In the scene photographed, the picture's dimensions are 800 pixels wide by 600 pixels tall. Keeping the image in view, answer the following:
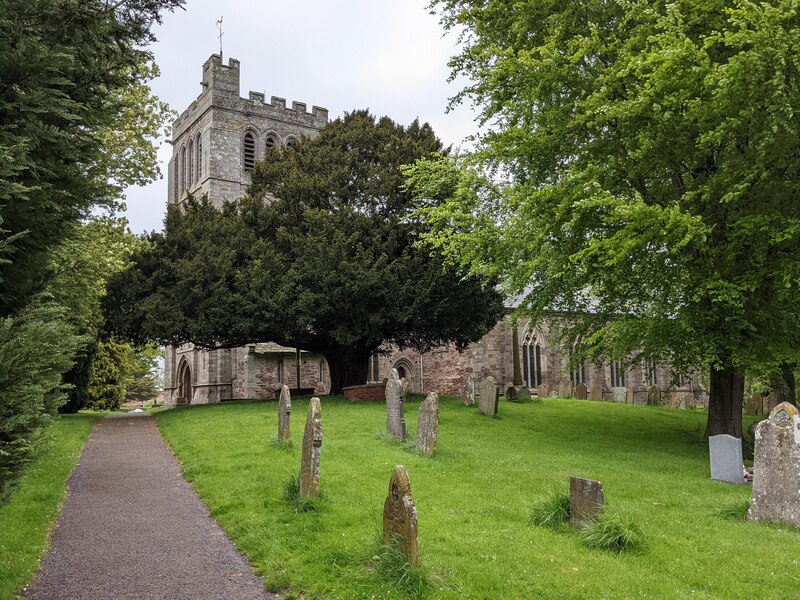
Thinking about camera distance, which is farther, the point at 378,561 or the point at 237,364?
the point at 237,364

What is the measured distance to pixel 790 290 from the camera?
472 inches

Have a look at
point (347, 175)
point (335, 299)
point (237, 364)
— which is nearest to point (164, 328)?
point (335, 299)

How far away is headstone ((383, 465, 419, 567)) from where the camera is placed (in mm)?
5746

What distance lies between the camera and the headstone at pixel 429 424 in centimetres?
1177

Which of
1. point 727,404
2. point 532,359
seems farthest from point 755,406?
point 727,404

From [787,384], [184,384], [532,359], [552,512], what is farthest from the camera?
[184,384]

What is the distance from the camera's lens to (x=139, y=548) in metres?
7.04

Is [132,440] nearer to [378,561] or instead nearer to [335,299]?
[335,299]

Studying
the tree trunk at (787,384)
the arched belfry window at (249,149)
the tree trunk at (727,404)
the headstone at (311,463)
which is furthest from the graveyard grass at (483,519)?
the arched belfry window at (249,149)

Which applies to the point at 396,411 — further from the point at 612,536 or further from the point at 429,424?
the point at 612,536

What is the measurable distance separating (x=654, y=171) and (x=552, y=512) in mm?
8746

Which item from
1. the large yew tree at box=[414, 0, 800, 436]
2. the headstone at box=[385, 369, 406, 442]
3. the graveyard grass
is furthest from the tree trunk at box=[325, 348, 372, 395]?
the headstone at box=[385, 369, 406, 442]

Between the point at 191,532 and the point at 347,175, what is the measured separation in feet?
58.3

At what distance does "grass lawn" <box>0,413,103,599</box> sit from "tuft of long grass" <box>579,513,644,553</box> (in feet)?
17.5
